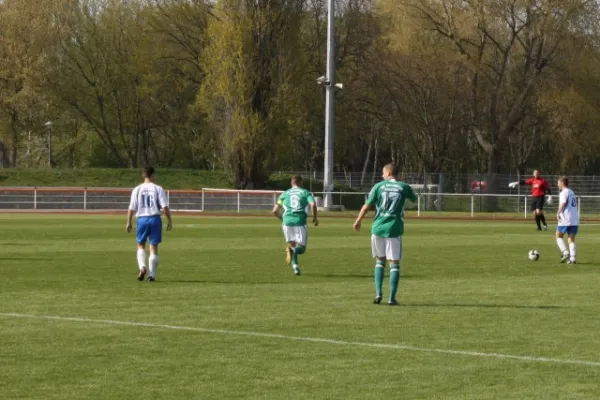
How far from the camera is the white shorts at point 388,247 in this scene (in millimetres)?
16375

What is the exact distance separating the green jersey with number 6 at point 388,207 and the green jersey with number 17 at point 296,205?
5.91 metres

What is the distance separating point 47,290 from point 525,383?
9755mm

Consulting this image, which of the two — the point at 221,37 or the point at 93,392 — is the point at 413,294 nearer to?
the point at 93,392

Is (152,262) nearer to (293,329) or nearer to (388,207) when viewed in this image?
(388,207)

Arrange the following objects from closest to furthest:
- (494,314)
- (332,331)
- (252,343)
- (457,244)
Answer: (252,343) → (332,331) → (494,314) → (457,244)

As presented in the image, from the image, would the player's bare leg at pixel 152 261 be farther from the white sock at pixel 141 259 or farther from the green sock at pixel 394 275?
the green sock at pixel 394 275

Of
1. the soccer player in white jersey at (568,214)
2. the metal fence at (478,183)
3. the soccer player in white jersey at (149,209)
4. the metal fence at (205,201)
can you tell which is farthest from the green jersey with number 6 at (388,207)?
the metal fence at (478,183)

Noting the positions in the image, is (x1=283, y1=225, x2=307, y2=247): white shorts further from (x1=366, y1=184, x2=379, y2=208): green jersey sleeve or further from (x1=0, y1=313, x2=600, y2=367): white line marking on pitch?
(x1=0, y1=313, x2=600, y2=367): white line marking on pitch

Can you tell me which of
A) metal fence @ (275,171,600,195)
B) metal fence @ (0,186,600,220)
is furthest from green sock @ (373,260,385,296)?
metal fence @ (275,171,600,195)

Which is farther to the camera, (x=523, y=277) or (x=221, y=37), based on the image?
(x=221, y=37)

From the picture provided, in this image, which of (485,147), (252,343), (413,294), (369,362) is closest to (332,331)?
(252,343)

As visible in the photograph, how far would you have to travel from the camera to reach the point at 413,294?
18.4 meters

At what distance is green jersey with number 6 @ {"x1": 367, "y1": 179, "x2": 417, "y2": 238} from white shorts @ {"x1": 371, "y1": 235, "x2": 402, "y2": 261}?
0.07 metres

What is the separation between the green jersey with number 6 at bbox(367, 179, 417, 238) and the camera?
16297mm
